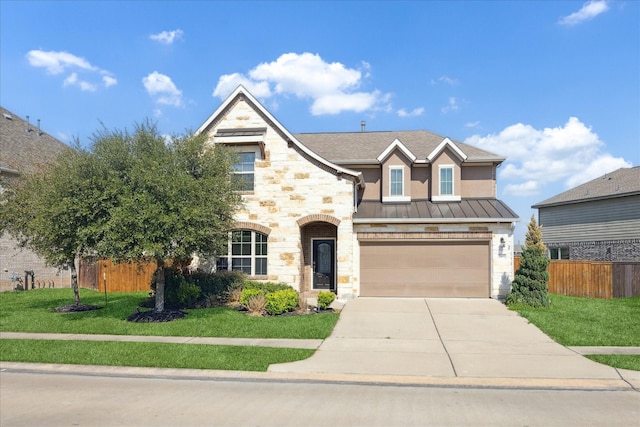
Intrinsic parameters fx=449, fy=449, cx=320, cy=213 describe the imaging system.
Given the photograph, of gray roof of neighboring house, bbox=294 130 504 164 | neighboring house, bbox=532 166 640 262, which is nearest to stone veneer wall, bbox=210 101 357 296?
gray roof of neighboring house, bbox=294 130 504 164

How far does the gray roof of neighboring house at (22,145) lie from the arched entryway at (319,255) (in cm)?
1444

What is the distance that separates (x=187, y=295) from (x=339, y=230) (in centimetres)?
623

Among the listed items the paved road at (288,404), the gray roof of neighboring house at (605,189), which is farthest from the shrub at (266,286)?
the gray roof of neighboring house at (605,189)

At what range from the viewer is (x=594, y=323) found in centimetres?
1339

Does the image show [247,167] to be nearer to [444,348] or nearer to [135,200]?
[135,200]

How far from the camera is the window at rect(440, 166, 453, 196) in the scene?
20172 millimetres

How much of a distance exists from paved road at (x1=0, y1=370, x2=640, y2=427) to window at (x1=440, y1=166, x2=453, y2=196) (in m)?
13.2

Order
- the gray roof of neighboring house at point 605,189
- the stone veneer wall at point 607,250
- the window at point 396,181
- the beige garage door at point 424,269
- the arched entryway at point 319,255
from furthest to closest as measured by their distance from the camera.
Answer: the gray roof of neighboring house at point 605,189 < the stone veneer wall at point 607,250 < the window at point 396,181 < the arched entryway at point 319,255 < the beige garage door at point 424,269

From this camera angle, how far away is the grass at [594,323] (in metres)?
10.8

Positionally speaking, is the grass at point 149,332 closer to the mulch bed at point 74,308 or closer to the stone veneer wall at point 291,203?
the mulch bed at point 74,308

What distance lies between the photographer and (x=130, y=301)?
17797 mm

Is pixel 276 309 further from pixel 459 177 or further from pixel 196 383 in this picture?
pixel 459 177

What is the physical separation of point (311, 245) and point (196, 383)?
11828mm

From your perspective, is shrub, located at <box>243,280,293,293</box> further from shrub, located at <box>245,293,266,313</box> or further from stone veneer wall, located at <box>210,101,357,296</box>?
shrub, located at <box>245,293,266,313</box>
